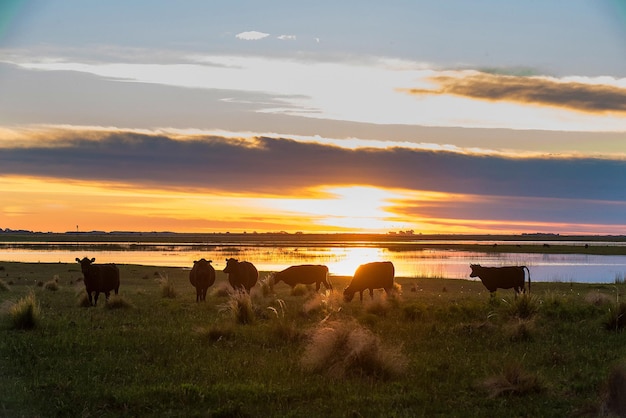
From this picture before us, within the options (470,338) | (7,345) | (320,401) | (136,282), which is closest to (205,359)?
(320,401)

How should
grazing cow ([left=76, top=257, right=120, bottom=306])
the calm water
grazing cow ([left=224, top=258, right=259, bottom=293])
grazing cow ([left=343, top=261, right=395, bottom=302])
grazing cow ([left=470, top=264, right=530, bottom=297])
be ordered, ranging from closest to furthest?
grazing cow ([left=76, top=257, right=120, bottom=306]), grazing cow ([left=343, top=261, right=395, bottom=302]), grazing cow ([left=224, top=258, right=259, bottom=293]), grazing cow ([left=470, top=264, right=530, bottom=297]), the calm water

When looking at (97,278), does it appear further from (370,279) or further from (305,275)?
(370,279)

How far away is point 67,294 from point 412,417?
2302cm

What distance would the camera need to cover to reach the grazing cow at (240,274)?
28.2m

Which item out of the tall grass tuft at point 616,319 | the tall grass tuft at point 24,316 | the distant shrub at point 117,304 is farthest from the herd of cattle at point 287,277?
the tall grass tuft at point 616,319

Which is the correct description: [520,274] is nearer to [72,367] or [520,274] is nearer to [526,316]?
[526,316]

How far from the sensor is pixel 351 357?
13.0 metres

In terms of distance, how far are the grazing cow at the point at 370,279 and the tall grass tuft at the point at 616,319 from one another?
10669mm

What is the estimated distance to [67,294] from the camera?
29047 mm

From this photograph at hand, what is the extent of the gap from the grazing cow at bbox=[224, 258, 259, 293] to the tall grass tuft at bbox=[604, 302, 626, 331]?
15116 mm

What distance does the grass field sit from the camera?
10.7 metres

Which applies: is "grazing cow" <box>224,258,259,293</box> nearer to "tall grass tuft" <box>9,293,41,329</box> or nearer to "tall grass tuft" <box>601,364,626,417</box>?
"tall grass tuft" <box>9,293,41,329</box>

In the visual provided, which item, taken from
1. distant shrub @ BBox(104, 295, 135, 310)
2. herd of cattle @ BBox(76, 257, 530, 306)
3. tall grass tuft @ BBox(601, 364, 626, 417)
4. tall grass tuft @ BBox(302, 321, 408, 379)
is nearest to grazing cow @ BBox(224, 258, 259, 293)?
herd of cattle @ BBox(76, 257, 530, 306)

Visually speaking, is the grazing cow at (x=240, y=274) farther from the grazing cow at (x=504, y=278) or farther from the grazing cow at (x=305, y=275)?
the grazing cow at (x=504, y=278)
